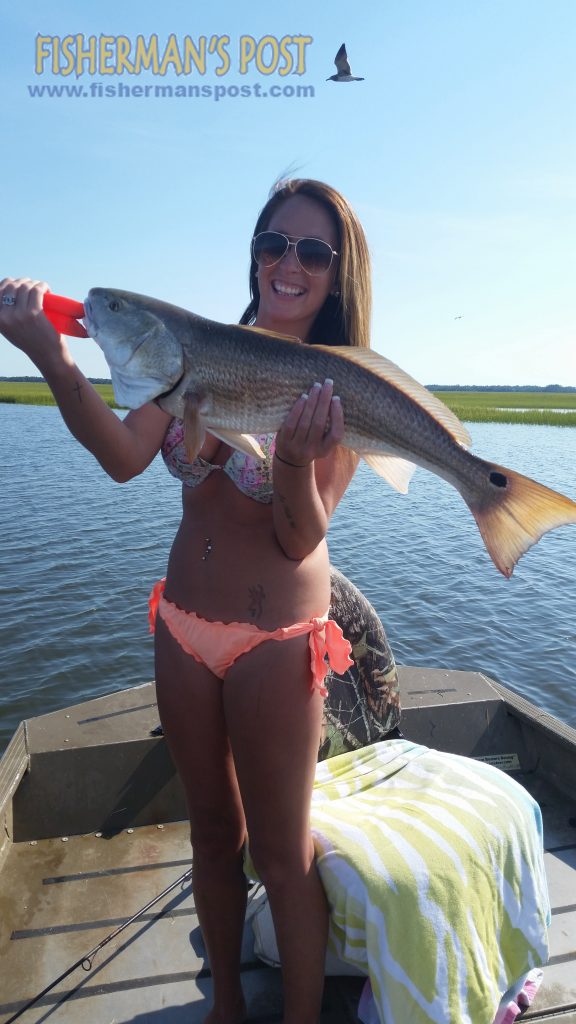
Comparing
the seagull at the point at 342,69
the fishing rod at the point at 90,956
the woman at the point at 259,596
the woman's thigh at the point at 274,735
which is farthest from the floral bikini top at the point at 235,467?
the seagull at the point at 342,69

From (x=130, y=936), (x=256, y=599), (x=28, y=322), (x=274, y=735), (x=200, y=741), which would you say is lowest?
(x=130, y=936)

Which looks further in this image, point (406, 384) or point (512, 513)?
point (406, 384)

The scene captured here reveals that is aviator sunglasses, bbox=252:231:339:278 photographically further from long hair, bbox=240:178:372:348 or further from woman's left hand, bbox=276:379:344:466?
woman's left hand, bbox=276:379:344:466

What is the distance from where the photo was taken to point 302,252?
8.51ft

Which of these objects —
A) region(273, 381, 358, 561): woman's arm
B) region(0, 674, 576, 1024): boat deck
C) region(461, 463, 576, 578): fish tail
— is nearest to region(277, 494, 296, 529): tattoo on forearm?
region(273, 381, 358, 561): woman's arm

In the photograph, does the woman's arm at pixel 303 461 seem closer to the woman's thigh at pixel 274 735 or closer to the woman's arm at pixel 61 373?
the woman's thigh at pixel 274 735

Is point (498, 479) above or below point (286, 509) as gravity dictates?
above

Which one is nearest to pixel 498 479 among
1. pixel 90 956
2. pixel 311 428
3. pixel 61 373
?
pixel 311 428

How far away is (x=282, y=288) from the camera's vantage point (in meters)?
2.67

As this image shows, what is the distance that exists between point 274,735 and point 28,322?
1.55 m

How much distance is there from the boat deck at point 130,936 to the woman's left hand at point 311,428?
234 cm

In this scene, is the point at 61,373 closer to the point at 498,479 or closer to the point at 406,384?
the point at 406,384

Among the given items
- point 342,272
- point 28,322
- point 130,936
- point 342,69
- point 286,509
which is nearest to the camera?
point 28,322

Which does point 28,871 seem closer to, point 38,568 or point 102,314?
point 102,314
